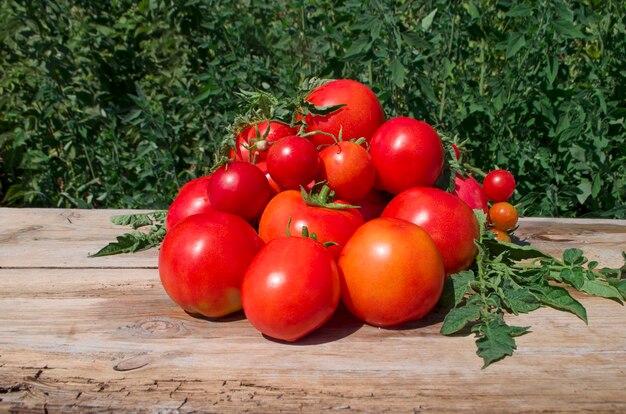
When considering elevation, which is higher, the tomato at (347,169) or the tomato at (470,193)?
the tomato at (347,169)

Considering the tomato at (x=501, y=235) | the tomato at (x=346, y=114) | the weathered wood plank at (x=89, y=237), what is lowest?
the weathered wood plank at (x=89, y=237)

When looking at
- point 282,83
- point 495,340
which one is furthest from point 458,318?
point 282,83

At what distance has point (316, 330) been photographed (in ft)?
3.96

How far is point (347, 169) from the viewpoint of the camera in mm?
1288

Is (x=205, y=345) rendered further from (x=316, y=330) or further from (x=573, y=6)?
(x=573, y=6)

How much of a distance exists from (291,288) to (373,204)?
423 mm

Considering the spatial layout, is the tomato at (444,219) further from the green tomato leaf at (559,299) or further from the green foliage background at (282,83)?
the green foliage background at (282,83)

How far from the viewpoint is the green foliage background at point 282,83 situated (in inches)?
93.0

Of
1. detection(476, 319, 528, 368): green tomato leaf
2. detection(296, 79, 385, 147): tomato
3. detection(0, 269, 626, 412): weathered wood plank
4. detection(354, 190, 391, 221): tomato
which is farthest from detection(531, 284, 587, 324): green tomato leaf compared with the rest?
detection(296, 79, 385, 147): tomato

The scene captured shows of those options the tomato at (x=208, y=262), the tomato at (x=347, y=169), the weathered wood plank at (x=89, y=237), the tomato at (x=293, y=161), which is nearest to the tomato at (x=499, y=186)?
the weathered wood plank at (x=89, y=237)

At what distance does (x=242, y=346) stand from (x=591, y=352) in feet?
2.06

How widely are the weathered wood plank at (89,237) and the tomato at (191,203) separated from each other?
176 millimetres

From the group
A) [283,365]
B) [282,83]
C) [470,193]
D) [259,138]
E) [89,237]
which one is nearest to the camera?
[283,365]

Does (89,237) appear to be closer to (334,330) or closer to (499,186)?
(334,330)
